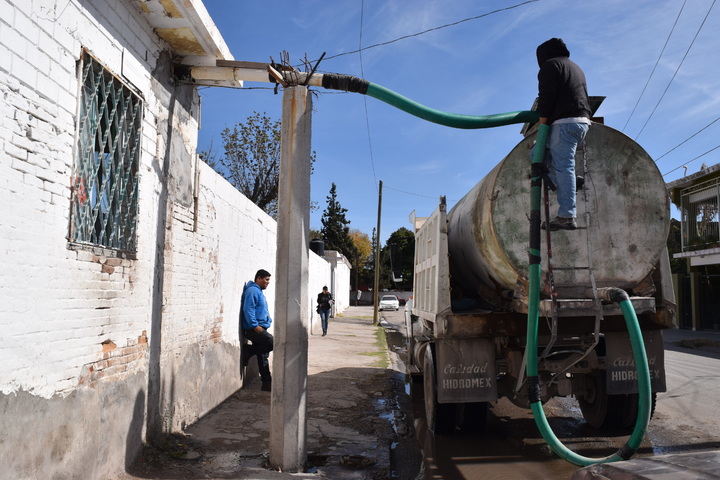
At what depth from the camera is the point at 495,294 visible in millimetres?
5664

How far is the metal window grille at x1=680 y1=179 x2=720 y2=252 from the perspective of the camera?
2048 centimetres

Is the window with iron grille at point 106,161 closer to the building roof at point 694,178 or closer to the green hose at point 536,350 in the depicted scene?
the green hose at point 536,350

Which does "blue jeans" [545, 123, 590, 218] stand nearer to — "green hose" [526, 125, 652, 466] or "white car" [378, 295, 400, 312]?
"green hose" [526, 125, 652, 466]

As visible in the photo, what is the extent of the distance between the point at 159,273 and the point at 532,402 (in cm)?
353

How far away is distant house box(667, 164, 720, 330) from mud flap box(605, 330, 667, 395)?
1770 centimetres

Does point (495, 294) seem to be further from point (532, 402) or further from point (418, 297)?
point (418, 297)

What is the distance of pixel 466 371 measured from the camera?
5.39m

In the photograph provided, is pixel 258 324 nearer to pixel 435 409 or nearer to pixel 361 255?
pixel 435 409

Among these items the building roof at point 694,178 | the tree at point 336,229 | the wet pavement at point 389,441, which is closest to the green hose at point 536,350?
the wet pavement at point 389,441

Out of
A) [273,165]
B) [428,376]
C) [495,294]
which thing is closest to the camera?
Result: [495,294]

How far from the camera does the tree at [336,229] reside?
196 ft

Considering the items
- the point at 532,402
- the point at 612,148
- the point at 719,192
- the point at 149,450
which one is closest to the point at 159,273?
the point at 149,450

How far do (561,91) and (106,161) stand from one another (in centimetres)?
378

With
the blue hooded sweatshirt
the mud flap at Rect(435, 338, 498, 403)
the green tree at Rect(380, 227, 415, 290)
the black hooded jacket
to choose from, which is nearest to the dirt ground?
the mud flap at Rect(435, 338, 498, 403)
